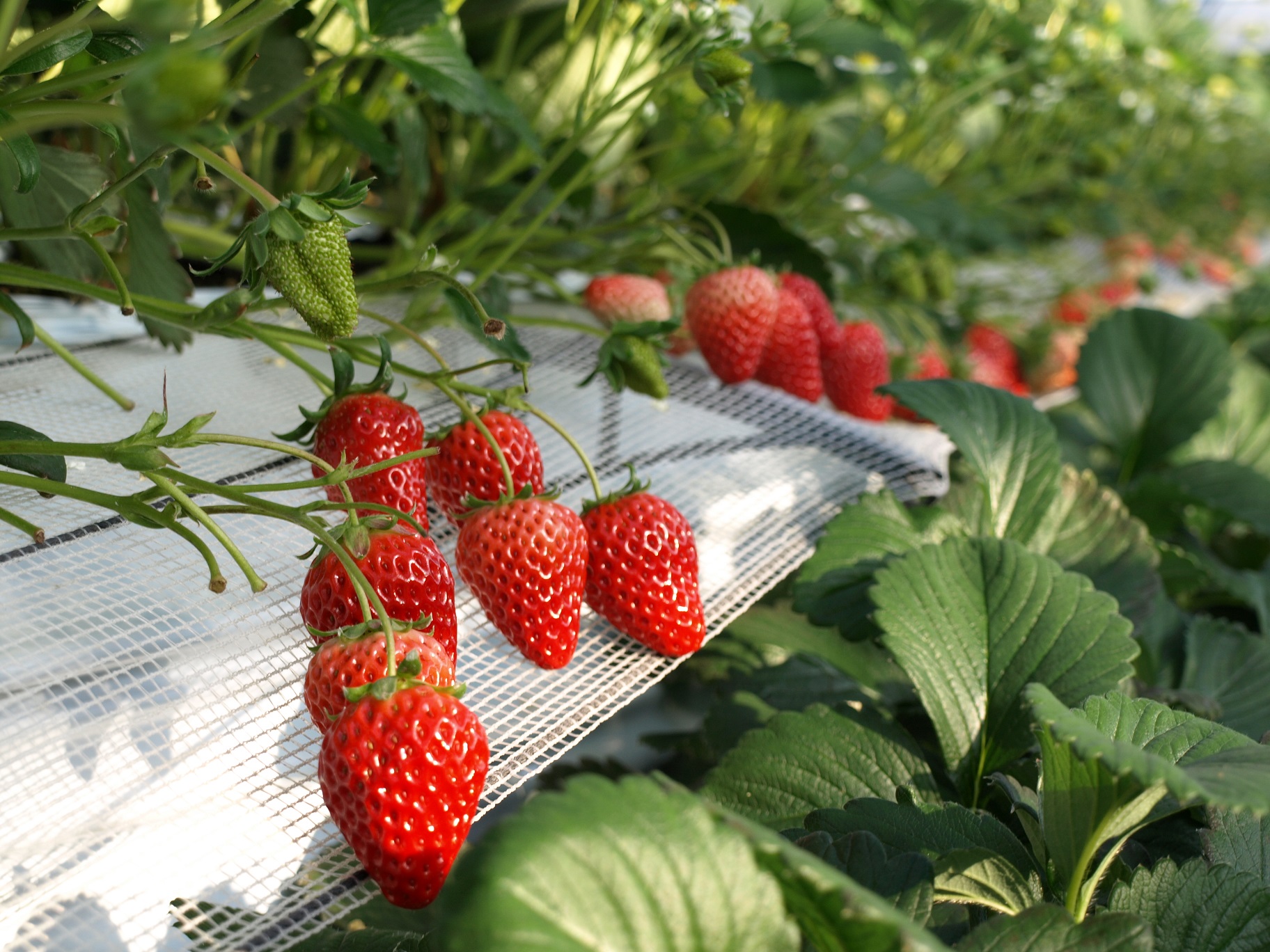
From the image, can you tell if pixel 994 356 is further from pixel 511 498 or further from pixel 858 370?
pixel 511 498

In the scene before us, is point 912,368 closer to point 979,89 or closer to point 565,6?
point 979,89

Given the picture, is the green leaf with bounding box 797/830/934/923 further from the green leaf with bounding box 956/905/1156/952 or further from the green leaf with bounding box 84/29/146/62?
the green leaf with bounding box 84/29/146/62

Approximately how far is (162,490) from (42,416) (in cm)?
20

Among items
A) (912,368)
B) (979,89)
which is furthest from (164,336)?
(979,89)

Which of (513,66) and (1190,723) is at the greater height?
(513,66)

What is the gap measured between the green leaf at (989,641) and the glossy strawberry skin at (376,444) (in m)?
0.22

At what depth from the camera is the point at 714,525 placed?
1.84 ft

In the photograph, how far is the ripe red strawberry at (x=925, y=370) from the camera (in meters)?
0.83

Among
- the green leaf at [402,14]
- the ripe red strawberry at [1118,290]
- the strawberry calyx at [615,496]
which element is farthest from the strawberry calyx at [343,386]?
the ripe red strawberry at [1118,290]

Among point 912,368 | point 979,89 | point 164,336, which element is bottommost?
point 912,368

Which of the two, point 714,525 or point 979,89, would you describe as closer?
point 714,525

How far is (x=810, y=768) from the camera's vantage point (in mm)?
461

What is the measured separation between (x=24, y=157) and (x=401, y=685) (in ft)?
0.79

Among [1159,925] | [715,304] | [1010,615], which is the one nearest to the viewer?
[1159,925]
